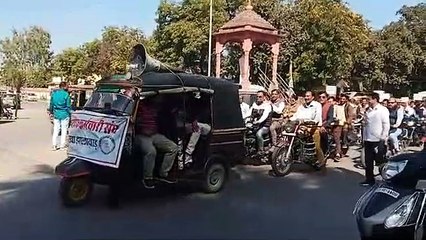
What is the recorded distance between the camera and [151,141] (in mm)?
8438

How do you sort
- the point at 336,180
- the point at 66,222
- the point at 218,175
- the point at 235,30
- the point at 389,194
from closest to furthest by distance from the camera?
1. the point at 389,194
2. the point at 66,222
3. the point at 218,175
4. the point at 336,180
5. the point at 235,30

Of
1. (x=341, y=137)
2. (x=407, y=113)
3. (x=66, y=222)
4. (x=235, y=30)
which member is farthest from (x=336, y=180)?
(x=235, y=30)

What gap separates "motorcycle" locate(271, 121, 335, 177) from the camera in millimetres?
11641

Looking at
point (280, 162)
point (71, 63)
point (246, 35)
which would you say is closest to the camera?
point (280, 162)

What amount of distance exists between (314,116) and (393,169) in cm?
808

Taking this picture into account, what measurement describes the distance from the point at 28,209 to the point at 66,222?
39.0 inches

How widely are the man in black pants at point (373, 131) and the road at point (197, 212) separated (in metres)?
0.43

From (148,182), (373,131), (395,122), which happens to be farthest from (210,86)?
(395,122)

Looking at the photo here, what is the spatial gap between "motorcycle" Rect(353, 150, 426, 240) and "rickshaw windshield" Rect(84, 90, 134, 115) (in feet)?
14.3

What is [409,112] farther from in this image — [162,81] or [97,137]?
[97,137]

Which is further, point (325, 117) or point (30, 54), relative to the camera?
point (30, 54)

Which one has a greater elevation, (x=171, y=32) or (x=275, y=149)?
(x=171, y=32)

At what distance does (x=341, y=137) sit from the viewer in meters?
15.2

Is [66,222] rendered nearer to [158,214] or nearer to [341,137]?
[158,214]
